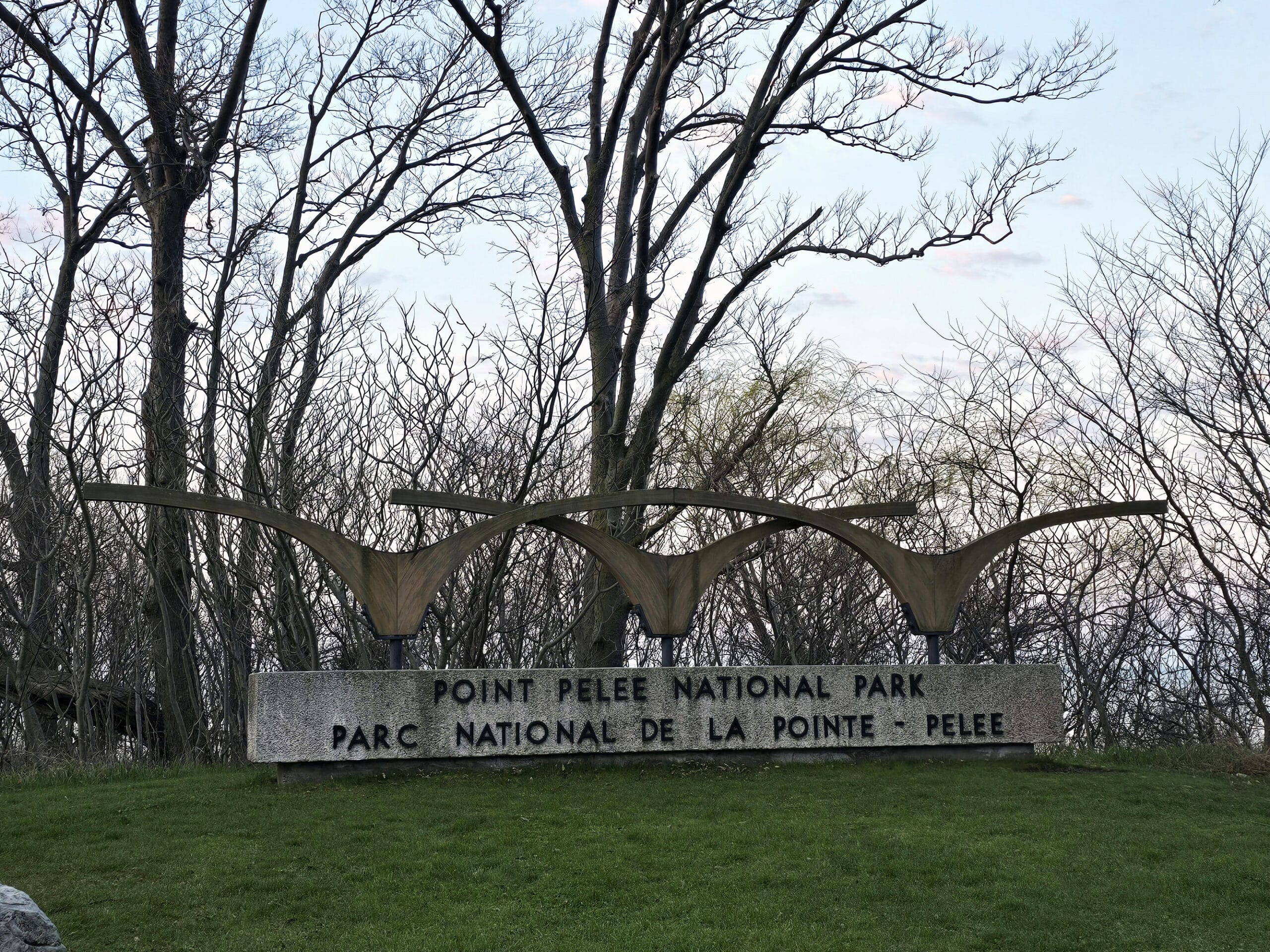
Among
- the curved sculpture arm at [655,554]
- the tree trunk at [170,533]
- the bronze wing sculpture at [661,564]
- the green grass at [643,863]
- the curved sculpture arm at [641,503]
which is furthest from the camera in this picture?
the tree trunk at [170,533]

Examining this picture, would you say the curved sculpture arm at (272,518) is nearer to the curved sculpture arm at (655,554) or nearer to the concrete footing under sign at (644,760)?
the curved sculpture arm at (655,554)

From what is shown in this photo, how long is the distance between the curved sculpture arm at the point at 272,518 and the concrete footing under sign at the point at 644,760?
1.37m

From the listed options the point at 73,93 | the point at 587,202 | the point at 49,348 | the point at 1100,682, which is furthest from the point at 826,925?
the point at 73,93

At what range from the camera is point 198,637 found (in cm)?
1341

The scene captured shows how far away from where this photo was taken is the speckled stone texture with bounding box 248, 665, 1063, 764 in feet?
29.9

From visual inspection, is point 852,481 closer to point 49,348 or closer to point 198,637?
point 198,637

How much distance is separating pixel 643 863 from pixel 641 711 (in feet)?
10.4

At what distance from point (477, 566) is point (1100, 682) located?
7638mm

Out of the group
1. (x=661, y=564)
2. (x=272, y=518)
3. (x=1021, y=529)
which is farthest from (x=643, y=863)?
(x=1021, y=529)

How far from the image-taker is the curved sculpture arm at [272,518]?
357 inches

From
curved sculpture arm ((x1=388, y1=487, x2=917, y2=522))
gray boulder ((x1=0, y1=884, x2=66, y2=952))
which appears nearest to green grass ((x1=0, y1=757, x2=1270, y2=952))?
gray boulder ((x1=0, y1=884, x2=66, y2=952))

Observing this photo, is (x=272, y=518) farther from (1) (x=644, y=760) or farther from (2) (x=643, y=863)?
(2) (x=643, y=863)

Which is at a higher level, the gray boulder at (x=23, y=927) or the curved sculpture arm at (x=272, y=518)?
the curved sculpture arm at (x=272, y=518)

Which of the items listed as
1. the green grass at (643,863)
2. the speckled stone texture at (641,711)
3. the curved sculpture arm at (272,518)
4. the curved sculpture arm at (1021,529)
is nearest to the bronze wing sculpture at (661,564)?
the speckled stone texture at (641,711)
